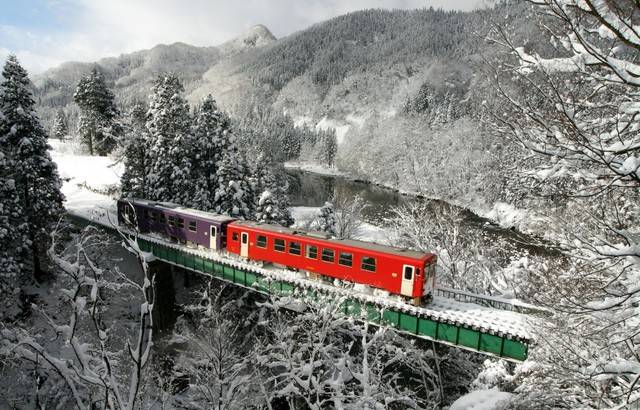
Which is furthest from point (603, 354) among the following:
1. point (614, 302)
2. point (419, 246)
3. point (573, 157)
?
point (419, 246)

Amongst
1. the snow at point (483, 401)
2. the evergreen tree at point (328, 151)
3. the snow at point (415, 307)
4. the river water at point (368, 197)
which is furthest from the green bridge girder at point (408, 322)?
the evergreen tree at point (328, 151)

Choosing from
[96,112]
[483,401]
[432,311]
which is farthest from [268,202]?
[96,112]

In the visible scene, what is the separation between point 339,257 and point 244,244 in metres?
6.34

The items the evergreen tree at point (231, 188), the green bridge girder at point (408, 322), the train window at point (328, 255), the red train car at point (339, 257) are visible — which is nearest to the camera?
the green bridge girder at point (408, 322)

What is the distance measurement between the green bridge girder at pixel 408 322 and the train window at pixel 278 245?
1.62 m

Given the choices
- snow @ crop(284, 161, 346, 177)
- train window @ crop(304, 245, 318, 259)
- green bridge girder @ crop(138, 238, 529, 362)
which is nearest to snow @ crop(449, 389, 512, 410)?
green bridge girder @ crop(138, 238, 529, 362)

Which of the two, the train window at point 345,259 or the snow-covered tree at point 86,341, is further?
the train window at point 345,259

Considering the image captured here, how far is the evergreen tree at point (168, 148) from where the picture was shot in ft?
97.6

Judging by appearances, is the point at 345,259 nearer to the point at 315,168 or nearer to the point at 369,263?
the point at 369,263

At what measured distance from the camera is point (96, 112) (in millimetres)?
51500

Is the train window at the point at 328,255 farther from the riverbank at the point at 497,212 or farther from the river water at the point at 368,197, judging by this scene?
the river water at the point at 368,197

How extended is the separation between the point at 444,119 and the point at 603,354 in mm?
90351

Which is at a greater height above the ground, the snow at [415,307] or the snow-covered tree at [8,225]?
the snow-covered tree at [8,225]

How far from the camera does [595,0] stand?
12.4 ft
